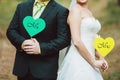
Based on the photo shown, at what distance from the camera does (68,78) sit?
21.5ft

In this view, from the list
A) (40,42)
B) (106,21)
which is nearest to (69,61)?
(40,42)

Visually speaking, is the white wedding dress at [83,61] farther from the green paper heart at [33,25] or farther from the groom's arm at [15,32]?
the groom's arm at [15,32]

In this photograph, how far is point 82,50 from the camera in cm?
637

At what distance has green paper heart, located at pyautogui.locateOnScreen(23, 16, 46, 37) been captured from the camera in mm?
6188

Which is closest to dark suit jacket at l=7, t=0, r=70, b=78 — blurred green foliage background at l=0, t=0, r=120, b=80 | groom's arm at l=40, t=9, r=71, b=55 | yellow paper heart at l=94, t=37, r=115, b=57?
groom's arm at l=40, t=9, r=71, b=55

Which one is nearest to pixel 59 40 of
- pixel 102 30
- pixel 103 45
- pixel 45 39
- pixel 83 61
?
pixel 45 39

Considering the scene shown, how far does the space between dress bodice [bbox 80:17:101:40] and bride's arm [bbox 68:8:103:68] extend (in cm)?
9

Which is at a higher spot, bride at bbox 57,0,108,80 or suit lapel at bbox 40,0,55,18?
suit lapel at bbox 40,0,55,18

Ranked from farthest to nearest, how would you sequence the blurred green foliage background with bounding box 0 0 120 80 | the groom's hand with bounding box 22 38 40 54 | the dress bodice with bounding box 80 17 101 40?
the blurred green foliage background with bounding box 0 0 120 80 < the dress bodice with bounding box 80 17 101 40 < the groom's hand with bounding box 22 38 40 54

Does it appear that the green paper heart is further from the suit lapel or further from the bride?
the bride

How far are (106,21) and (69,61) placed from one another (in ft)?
49.0

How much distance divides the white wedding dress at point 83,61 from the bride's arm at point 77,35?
88 millimetres

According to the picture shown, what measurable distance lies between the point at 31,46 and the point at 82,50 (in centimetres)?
64

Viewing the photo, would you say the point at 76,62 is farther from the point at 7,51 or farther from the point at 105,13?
the point at 105,13
